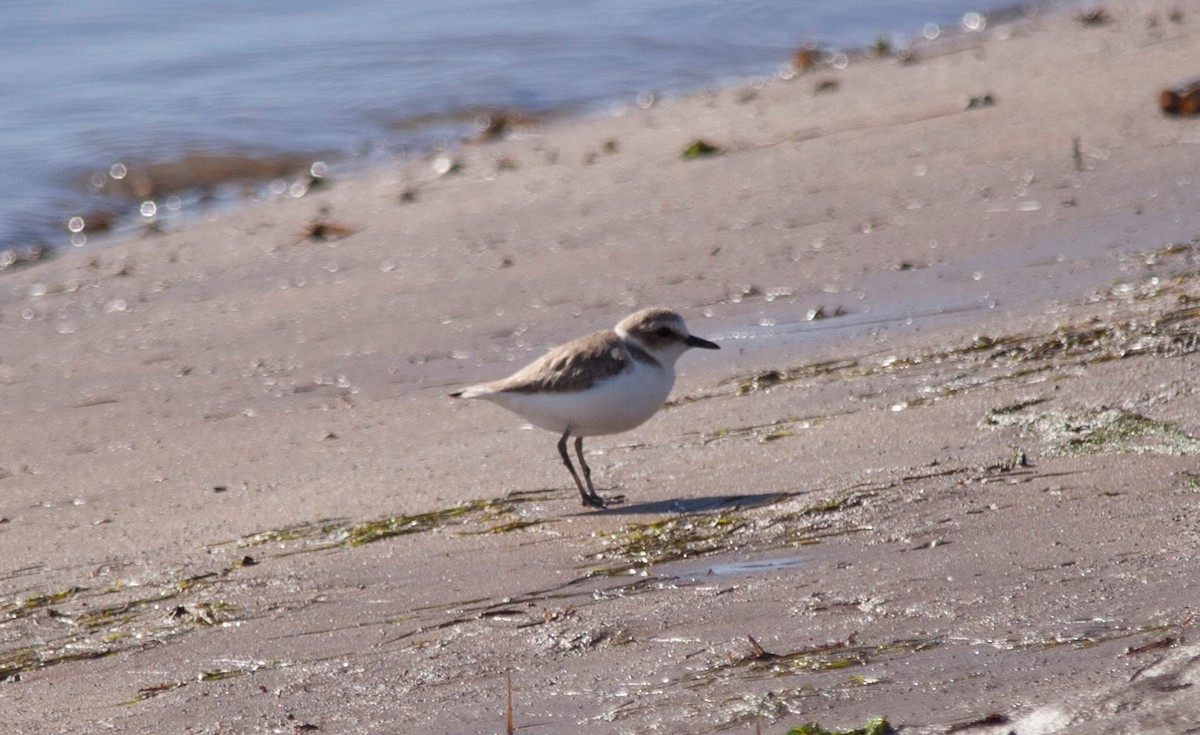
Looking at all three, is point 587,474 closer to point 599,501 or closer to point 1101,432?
point 599,501

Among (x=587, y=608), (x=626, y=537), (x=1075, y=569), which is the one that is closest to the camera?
(x=1075, y=569)

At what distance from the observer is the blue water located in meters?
12.3

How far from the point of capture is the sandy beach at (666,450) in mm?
3486

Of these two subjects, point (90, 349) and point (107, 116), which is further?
point (107, 116)

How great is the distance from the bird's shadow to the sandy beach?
20 mm

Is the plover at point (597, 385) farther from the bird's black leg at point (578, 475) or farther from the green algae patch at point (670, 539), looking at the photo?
the green algae patch at point (670, 539)

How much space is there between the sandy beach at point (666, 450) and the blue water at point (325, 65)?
2.35m

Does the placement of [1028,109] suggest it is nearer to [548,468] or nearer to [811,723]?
[548,468]

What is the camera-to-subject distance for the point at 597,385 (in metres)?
5.21

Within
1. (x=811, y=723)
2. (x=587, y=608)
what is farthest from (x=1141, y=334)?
(x=811, y=723)

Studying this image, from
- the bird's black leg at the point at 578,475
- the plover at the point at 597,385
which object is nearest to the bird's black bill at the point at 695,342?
the plover at the point at 597,385

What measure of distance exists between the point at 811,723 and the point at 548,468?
97.5 inches

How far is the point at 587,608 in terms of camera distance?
13.0 ft

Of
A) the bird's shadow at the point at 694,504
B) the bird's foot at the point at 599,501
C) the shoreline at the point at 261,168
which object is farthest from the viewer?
the shoreline at the point at 261,168
